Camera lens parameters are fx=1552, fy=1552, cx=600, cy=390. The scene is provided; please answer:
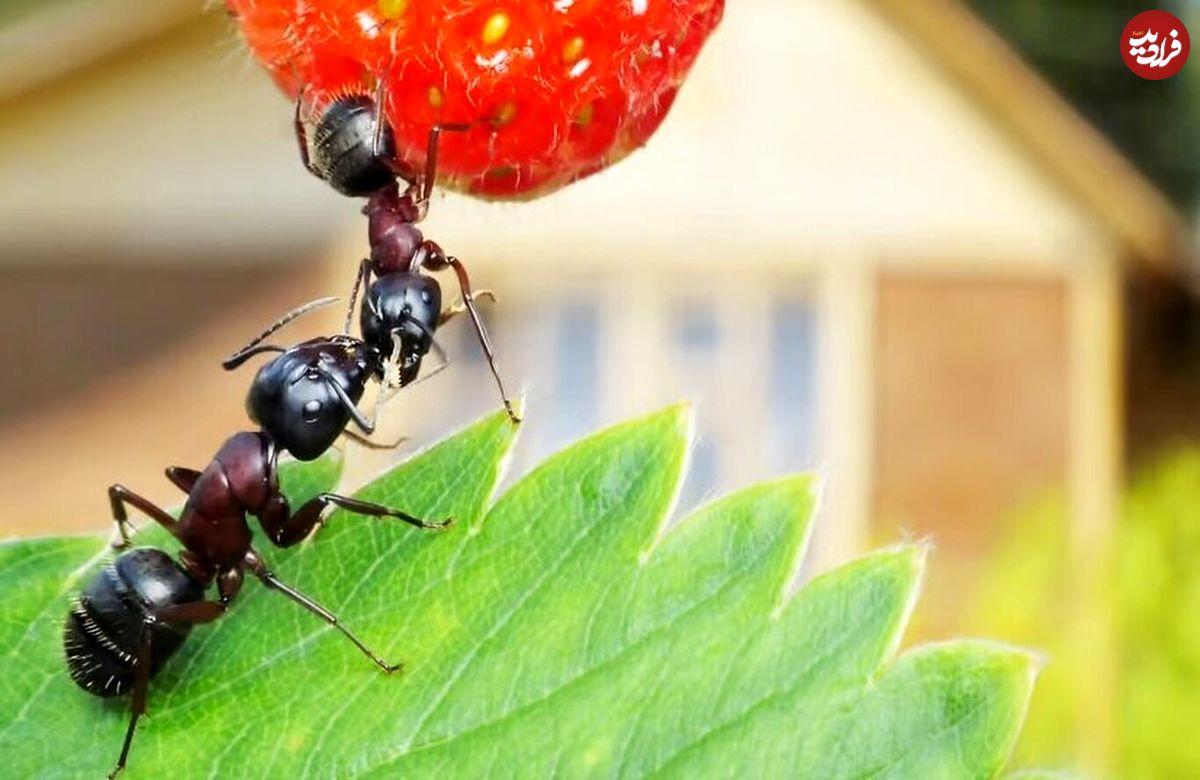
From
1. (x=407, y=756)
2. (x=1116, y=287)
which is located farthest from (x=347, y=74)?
(x=1116, y=287)

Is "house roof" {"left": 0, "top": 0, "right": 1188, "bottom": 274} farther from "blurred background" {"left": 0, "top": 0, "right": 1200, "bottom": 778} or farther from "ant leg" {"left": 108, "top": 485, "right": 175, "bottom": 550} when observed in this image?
"ant leg" {"left": 108, "top": 485, "right": 175, "bottom": 550}

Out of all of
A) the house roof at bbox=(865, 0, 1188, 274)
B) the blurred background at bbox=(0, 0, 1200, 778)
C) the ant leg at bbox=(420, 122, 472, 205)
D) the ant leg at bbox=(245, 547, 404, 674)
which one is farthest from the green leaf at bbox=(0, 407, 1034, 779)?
the house roof at bbox=(865, 0, 1188, 274)

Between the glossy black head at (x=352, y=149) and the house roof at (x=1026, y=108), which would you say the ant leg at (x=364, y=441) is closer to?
the glossy black head at (x=352, y=149)

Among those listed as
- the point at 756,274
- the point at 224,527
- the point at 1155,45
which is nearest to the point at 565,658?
the point at 224,527

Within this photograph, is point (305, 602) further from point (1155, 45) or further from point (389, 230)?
point (1155, 45)

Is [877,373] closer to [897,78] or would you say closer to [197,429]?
[897,78]

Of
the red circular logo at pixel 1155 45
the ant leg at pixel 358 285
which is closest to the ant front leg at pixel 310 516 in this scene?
the ant leg at pixel 358 285
